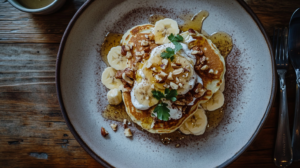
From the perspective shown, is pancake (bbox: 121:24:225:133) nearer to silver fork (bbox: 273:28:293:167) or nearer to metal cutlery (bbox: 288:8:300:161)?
silver fork (bbox: 273:28:293:167)

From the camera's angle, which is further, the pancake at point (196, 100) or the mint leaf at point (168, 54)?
the pancake at point (196, 100)

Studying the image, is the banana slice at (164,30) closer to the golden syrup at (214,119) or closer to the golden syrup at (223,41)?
the golden syrup at (223,41)

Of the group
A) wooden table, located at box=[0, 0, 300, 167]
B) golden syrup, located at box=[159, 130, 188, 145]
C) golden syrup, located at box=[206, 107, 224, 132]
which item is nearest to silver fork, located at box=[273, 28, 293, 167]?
wooden table, located at box=[0, 0, 300, 167]

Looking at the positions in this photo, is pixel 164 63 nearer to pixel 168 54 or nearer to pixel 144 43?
pixel 168 54

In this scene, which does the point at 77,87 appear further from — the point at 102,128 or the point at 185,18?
the point at 185,18

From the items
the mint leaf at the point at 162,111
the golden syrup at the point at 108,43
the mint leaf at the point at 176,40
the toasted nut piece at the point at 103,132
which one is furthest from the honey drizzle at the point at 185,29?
the mint leaf at the point at 162,111
